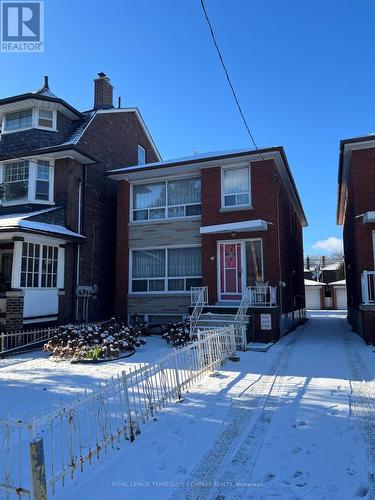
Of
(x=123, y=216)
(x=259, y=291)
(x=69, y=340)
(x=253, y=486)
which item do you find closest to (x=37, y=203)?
(x=123, y=216)

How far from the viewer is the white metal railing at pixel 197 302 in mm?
13259

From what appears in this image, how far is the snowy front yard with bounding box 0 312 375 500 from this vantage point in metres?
3.70

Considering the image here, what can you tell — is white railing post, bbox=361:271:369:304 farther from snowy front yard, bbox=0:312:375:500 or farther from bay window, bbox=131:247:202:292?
bay window, bbox=131:247:202:292

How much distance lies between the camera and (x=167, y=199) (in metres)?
16.9

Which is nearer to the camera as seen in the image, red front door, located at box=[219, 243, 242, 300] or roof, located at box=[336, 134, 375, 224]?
roof, located at box=[336, 134, 375, 224]

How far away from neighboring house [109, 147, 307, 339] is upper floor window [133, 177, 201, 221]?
0.04 meters

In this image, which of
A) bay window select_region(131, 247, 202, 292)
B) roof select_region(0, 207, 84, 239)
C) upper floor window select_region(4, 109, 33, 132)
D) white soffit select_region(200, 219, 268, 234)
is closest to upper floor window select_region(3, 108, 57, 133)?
upper floor window select_region(4, 109, 33, 132)

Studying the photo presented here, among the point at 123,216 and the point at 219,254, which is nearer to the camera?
the point at 219,254

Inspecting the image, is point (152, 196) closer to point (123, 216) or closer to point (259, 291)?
point (123, 216)

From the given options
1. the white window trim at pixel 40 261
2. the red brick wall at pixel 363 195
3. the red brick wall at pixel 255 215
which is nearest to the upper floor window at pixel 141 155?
the red brick wall at pixel 255 215

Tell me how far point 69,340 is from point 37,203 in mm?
6772

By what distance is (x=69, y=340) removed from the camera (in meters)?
11.6

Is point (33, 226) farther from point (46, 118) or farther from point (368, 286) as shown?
point (368, 286)

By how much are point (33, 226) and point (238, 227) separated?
696 centimetres
